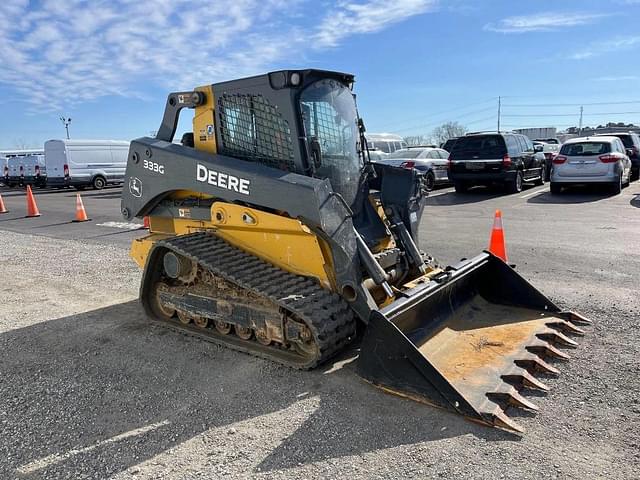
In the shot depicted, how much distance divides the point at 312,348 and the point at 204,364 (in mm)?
946

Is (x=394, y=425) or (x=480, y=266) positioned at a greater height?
(x=480, y=266)

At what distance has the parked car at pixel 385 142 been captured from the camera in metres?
26.7

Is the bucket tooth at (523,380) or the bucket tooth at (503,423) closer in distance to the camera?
the bucket tooth at (503,423)

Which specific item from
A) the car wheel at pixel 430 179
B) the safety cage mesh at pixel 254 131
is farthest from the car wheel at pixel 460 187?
the safety cage mesh at pixel 254 131

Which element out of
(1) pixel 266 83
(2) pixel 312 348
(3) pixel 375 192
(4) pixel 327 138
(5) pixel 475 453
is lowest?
(5) pixel 475 453

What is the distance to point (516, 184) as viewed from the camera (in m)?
15.4

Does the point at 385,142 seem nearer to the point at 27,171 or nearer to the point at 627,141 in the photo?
the point at 627,141

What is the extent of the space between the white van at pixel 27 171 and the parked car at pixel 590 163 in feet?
81.4

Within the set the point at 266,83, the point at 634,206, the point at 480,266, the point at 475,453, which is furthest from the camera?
the point at 634,206

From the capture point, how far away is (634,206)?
474 inches

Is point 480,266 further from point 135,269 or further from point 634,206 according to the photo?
point 634,206

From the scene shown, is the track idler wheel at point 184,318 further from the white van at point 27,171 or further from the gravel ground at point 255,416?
the white van at point 27,171

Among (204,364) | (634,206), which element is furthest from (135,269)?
(634,206)

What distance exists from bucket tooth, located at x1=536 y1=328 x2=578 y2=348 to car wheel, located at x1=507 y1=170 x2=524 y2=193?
11818 millimetres
